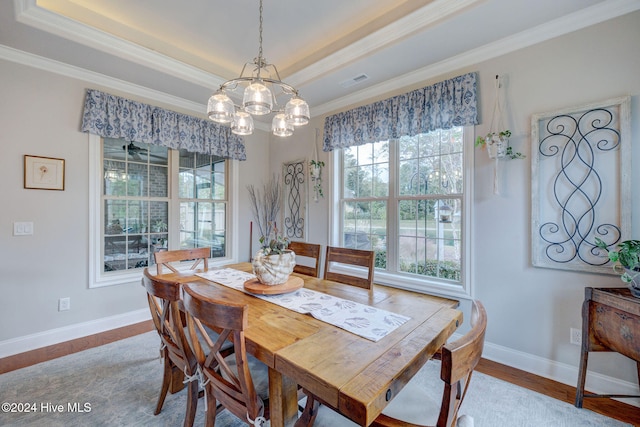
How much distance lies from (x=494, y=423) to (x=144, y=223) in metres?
3.83

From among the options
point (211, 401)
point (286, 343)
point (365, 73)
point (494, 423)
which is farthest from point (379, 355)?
point (365, 73)

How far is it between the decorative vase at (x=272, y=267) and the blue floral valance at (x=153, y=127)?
2417mm

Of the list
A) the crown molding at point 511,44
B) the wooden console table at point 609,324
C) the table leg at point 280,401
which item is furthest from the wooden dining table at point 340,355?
the crown molding at point 511,44

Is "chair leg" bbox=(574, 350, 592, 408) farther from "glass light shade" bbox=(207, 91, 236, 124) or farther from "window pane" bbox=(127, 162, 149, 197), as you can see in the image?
"window pane" bbox=(127, 162, 149, 197)

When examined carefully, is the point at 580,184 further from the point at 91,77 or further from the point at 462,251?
the point at 91,77

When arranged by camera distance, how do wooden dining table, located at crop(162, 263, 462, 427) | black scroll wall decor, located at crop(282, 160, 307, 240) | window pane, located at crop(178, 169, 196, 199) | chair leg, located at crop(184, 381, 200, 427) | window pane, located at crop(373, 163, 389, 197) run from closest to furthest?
wooden dining table, located at crop(162, 263, 462, 427)
chair leg, located at crop(184, 381, 200, 427)
window pane, located at crop(373, 163, 389, 197)
window pane, located at crop(178, 169, 196, 199)
black scroll wall decor, located at crop(282, 160, 307, 240)

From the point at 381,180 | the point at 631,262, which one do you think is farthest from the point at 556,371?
the point at 381,180

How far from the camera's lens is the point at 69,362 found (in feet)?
7.75

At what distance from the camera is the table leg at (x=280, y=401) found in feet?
3.58

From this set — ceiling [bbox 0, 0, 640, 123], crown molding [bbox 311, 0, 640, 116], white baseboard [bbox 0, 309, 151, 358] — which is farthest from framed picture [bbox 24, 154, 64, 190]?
crown molding [bbox 311, 0, 640, 116]

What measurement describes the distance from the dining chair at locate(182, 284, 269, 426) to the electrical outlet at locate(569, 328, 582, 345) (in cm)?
227

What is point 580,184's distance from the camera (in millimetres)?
2051

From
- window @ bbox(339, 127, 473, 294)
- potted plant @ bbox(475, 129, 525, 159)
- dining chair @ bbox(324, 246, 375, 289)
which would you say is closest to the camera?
dining chair @ bbox(324, 246, 375, 289)

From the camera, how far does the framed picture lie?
258 cm
